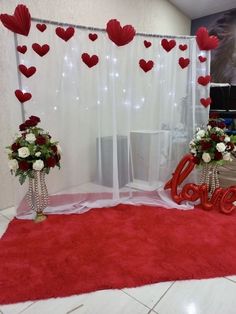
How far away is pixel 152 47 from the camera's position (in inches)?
100

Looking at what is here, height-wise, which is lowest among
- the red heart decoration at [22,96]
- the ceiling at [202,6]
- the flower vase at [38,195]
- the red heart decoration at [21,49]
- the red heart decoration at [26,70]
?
the flower vase at [38,195]

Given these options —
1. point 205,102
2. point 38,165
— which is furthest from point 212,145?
point 38,165

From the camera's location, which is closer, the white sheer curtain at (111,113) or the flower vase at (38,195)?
the flower vase at (38,195)

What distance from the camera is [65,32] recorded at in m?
2.22

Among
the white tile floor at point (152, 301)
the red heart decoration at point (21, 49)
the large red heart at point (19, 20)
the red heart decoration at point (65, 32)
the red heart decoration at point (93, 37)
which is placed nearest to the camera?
the white tile floor at point (152, 301)

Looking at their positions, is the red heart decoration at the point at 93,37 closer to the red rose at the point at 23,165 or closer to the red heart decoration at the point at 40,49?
the red heart decoration at the point at 40,49

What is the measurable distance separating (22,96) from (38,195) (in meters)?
0.92

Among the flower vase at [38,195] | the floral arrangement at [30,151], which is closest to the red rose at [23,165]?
the floral arrangement at [30,151]

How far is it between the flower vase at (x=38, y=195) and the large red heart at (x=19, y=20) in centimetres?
124

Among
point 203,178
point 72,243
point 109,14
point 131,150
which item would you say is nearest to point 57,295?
point 72,243

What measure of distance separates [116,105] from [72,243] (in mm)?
1416

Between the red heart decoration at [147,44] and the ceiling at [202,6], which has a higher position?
the ceiling at [202,6]

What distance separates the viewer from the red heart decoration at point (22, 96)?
2135 millimetres

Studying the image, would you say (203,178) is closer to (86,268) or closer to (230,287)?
(230,287)
